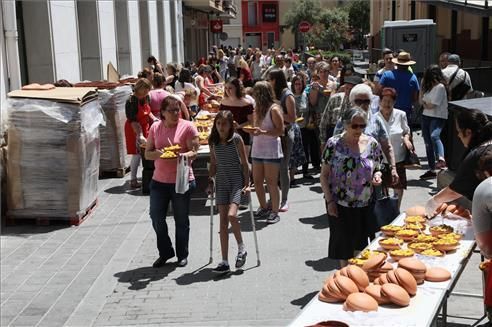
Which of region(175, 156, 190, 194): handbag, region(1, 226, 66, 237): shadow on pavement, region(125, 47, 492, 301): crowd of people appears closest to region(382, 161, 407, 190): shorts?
region(125, 47, 492, 301): crowd of people

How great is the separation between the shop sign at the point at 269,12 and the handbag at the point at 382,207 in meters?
78.2

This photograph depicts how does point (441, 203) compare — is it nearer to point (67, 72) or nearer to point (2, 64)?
point (2, 64)

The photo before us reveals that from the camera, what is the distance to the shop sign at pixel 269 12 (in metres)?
82.1

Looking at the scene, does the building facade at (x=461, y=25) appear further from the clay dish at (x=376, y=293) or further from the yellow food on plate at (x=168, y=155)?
the clay dish at (x=376, y=293)

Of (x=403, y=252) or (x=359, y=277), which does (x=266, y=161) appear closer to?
(x=403, y=252)

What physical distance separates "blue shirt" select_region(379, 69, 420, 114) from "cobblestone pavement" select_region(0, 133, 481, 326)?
3.36 meters

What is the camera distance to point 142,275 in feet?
22.2

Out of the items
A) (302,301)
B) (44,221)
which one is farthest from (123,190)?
(302,301)

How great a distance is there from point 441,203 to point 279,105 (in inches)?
133

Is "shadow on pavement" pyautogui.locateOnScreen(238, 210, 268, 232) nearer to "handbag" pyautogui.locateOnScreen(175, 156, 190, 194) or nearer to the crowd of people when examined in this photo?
the crowd of people

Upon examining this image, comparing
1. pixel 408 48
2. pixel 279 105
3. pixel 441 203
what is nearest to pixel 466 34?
pixel 408 48

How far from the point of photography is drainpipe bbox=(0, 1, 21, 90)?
34.4 ft

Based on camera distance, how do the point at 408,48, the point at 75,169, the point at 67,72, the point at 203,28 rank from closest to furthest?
the point at 75,169, the point at 67,72, the point at 408,48, the point at 203,28

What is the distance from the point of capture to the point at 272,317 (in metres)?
5.54
